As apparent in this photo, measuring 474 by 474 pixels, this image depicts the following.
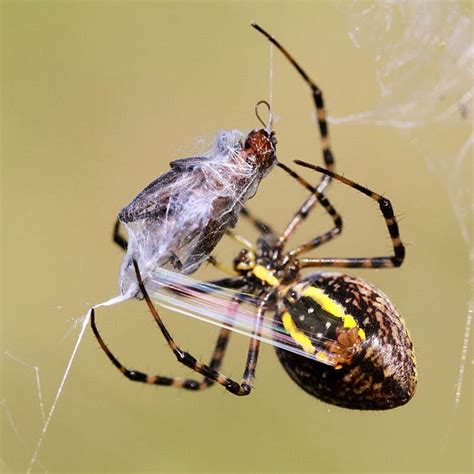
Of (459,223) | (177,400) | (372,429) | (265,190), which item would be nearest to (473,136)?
(459,223)

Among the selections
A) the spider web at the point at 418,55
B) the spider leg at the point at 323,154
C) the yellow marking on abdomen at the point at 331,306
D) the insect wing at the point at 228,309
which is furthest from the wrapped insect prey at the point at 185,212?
the spider web at the point at 418,55

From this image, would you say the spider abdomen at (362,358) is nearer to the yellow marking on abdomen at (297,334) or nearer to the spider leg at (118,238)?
the yellow marking on abdomen at (297,334)

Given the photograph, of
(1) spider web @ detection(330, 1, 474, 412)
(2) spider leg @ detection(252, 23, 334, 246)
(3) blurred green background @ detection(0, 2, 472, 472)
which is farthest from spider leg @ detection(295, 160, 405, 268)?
(1) spider web @ detection(330, 1, 474, 412)

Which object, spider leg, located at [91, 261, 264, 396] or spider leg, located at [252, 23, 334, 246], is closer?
spider leg, located at [91, 261, 264, 396]

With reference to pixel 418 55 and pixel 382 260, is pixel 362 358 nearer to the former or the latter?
pixel 382 260

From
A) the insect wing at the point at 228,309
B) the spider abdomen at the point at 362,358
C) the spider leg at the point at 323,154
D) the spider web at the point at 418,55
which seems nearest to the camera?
the insect wing at the point at 228,309

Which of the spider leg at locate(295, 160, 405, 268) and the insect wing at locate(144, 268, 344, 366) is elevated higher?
the spider leg at locate(295, 160, 405, 268)

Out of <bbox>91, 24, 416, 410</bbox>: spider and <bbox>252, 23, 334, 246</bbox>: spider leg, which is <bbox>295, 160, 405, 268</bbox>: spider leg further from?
<bbox>252, 23, 334, 246</bbox>: spider leg
